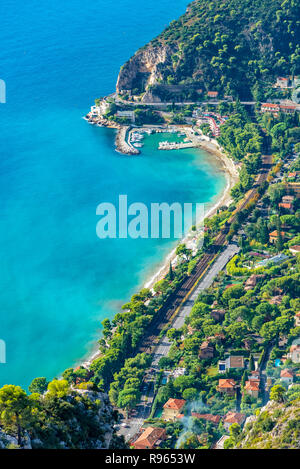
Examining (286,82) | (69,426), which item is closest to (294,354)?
(69,426)

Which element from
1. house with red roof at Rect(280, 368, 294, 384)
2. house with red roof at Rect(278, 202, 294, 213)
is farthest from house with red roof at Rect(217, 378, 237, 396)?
house with red roof at Rect(278, 202, 294, 213)

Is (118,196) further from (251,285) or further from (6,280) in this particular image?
(251,285)

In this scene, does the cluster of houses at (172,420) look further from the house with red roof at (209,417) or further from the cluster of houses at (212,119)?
the cluster of houses at (212,119)

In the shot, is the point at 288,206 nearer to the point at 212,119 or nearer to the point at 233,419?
the point at 212,119

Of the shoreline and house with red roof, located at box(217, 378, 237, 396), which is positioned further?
the shoreline

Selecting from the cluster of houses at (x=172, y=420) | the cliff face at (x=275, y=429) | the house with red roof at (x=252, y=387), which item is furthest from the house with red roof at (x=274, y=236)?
the cliff face at (x=275, y=429)

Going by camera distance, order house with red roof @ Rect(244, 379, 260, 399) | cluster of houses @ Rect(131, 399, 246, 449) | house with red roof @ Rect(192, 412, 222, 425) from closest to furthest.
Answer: cluster of houses @ Rect(131, 399, 246, 449), house with red roof @ Rect(192, 412, 222, 425), house with red roof @ Rect(244, 379, 260, 399)

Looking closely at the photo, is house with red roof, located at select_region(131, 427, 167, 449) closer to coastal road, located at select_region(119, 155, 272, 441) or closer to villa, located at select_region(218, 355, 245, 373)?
coastal road, located at select_region(119, 155, 272, 441)

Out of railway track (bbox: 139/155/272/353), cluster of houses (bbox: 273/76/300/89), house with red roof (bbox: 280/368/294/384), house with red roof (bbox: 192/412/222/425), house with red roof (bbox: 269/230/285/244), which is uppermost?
cluster of houses (bbox: 273/76/300/89)
